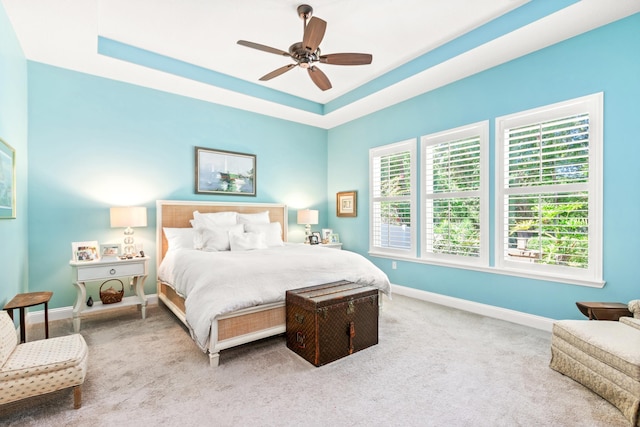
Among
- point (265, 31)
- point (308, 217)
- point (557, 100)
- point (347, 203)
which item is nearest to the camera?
point (557, 100)

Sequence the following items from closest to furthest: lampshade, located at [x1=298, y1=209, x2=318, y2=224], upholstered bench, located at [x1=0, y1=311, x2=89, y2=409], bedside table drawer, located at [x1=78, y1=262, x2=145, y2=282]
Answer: upholstered bench, located at [x1=0, y1=311, x2=89, y2=409] → bedside table drawer, located at [x1=78, y1=262, x2=145, y2=282] → lampshade, located at [x1=298, y1=209, x2=318, y2=224]

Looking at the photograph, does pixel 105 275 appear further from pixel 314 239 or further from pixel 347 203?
pixel 347 203

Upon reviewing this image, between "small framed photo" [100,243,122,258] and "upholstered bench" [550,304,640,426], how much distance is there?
14.1ft

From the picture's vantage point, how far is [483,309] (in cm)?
358

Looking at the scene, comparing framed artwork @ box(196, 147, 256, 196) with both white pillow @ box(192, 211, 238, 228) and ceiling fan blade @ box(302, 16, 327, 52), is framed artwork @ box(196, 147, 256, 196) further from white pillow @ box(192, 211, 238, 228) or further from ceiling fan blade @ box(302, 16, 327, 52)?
ceiling fan blade @ box(302, 16, 327, 52)

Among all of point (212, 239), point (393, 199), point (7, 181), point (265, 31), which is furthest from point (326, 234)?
point (7, 181)

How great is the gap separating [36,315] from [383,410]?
3.74 meters

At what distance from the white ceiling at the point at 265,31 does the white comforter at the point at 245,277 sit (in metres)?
2.30

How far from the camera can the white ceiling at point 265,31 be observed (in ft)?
8.80

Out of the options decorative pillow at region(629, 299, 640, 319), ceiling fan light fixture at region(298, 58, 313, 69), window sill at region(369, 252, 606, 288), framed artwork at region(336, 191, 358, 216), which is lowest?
decorative pillow at region(629, 299, 640, 319)

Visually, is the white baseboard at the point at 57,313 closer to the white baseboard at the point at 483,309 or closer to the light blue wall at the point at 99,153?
the light blue wall at the point at 99,153

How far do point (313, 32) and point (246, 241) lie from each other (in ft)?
7.75

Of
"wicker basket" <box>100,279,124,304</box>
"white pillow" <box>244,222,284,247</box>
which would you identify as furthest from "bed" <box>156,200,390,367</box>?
"wicker basket" <box>100,279,124,304</box>

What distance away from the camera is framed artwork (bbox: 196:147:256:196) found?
14.8ft
